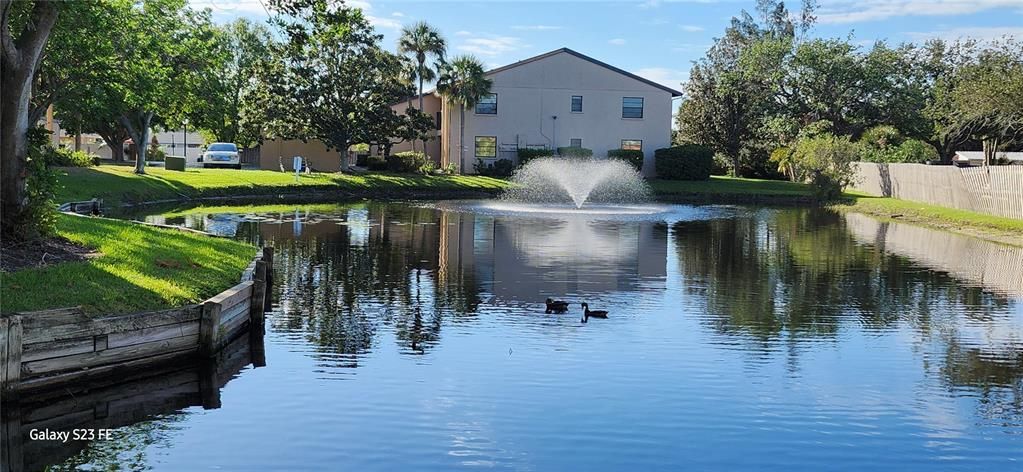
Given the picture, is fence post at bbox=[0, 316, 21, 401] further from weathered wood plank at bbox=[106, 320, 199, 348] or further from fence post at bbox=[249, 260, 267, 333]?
fence post at bbox=[249, 260, 267, 333]

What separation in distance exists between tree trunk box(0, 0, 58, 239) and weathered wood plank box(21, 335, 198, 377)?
14.7 feet

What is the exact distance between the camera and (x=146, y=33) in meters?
40.8

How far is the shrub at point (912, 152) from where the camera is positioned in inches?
2530

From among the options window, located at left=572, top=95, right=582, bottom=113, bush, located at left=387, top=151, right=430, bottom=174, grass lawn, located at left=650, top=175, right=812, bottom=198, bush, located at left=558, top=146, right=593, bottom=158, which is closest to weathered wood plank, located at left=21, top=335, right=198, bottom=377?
grass lawn, located at left=650, top=175, right=812, bottom=198

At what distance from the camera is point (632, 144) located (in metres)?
68.5

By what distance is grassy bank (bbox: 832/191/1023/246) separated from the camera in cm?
3641

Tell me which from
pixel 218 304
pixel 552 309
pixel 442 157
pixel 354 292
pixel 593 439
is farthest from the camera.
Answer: pixel 442 157

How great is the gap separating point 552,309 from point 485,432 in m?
7.36

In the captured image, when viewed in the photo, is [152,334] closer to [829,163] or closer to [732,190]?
[829,163]

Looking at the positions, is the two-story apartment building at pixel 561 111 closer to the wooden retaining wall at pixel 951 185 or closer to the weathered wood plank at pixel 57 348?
the wooden retaining wall at pixel 951 185

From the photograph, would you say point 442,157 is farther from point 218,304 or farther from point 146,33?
point 218,304

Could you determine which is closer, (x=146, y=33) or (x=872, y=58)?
(x=146, y=33)

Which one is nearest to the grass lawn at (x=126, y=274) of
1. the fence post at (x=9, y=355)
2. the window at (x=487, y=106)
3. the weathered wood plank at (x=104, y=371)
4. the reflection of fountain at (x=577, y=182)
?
the weathered wood plank at (x=104, y=371)

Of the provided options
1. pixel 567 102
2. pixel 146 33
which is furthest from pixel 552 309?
pixel 567 102
